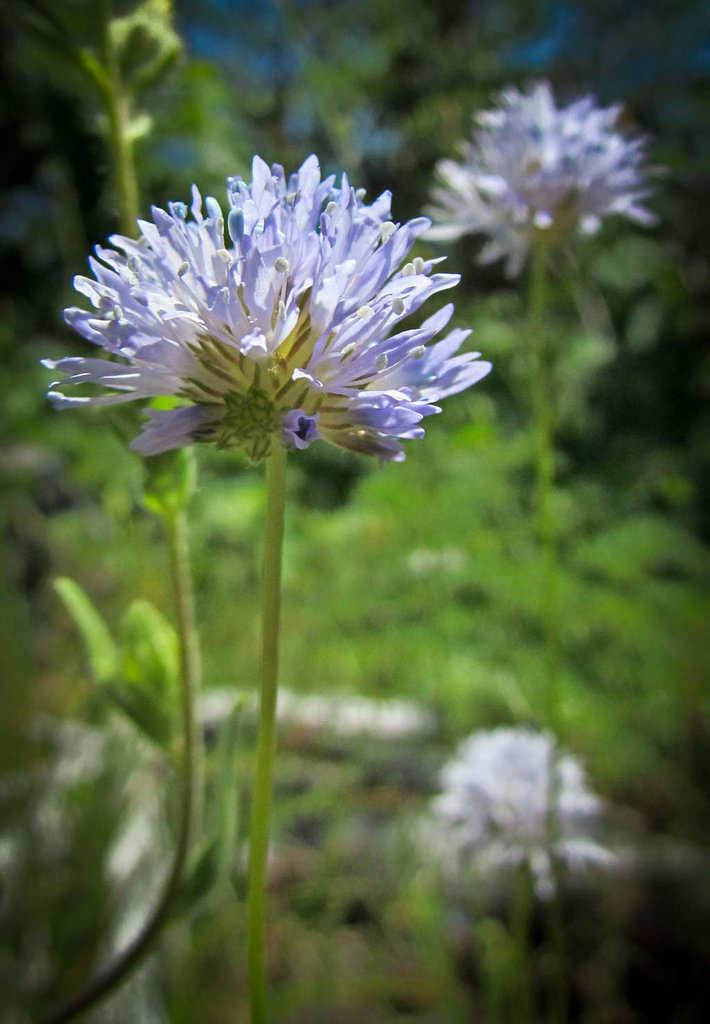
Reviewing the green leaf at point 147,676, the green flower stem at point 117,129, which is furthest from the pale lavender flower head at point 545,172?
the green leaf at point 147,676

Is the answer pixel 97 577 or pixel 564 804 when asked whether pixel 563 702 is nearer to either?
pixel 564 804

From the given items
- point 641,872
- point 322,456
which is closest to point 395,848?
point 641,872

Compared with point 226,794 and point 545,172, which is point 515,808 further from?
point 545,172

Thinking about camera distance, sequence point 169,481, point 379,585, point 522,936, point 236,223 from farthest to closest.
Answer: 1. point 379,585
2. point 522,936
3. point 169,481
4. point 236,223

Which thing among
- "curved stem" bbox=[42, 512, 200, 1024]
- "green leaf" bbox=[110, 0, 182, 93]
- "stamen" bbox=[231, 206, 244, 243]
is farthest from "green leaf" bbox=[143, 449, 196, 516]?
"green leaf" bbox=[110, 0, 182, 93]

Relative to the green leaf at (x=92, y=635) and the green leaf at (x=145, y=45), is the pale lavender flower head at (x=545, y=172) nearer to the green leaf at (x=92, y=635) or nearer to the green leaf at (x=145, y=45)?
the green leaf at (x=145, y=45)

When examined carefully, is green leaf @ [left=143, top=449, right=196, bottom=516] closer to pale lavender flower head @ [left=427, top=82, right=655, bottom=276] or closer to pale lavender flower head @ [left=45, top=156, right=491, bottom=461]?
pale lavender flower head @ [left=45, top=156, right=491, bottom=461]

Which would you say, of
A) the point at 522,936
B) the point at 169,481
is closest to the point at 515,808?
the point at 522,936
